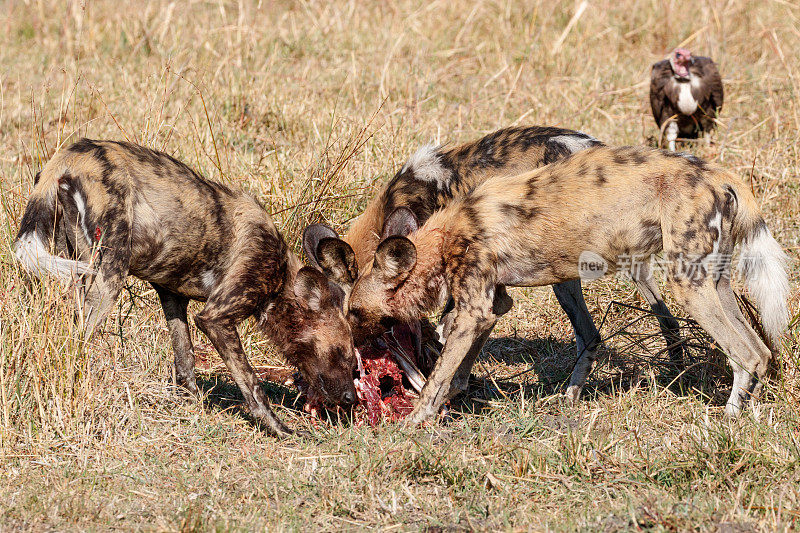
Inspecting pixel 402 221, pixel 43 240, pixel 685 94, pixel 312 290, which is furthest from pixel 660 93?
pixel 43 240

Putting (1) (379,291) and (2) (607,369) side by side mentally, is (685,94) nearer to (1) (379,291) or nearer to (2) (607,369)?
(2) (607,369)

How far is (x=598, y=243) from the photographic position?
12.0 feet

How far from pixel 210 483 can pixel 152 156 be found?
1452 mm

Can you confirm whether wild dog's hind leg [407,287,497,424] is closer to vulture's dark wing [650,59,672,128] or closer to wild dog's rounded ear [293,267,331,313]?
wild dog's rounded ear [293,267,331,313]

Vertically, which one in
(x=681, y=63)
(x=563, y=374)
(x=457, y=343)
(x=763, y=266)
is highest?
(x=681, y=63)

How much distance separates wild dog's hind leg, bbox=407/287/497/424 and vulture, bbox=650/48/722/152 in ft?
11.7

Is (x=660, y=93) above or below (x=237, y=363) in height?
above

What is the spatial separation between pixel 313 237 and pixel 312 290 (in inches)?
14.0

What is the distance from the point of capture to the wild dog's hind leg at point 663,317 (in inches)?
170

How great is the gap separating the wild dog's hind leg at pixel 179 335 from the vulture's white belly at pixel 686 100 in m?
4.17

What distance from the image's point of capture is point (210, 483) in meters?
3.22

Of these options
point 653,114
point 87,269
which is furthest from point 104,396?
point 653,114

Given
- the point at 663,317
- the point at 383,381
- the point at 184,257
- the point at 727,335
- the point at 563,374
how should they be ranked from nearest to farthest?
1. the point at 727,335
2. the point at 184,257
3. the point at 383,381
4. the point at 663,317
5. the point at 563,374

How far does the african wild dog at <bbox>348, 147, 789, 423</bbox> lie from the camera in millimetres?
3547
